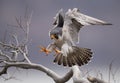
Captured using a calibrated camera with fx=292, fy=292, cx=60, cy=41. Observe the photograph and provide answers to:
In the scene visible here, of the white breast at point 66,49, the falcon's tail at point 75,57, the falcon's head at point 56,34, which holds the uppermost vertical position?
the falcon's head at point 56,34

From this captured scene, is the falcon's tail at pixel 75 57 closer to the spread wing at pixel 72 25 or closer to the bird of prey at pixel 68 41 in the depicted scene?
the bird of prey at pixel 68 41

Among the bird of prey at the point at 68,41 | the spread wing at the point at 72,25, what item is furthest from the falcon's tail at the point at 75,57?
the spread wing at the point at 72,25

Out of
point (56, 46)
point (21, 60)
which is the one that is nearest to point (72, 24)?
point (56, 46)

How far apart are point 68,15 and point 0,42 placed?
7.38ft

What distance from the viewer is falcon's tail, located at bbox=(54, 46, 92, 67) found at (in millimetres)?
3899

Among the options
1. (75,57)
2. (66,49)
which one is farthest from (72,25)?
(75,57)

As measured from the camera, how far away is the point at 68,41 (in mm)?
4004

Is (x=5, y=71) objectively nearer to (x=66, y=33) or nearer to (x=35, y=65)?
(x=35, y=65)

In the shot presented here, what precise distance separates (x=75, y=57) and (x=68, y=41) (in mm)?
239

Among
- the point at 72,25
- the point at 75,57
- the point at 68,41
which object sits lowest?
the point at 75,57

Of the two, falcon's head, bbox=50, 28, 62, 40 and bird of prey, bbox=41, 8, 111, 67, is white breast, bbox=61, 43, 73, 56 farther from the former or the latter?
falcon's head, bbox=50, 28, 62, 40

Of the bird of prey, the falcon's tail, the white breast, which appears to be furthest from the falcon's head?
the falcon's tail

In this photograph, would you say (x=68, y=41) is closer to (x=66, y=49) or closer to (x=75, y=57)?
(x=66, y=49)

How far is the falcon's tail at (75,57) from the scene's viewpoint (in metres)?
3.90
